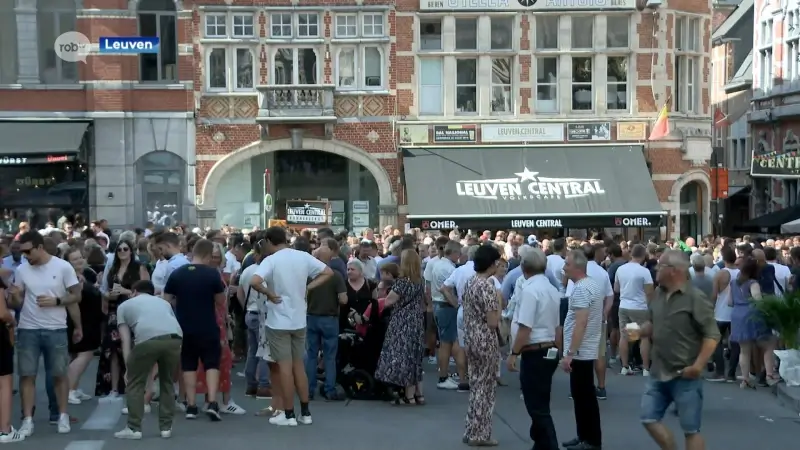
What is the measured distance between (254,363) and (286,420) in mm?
2291

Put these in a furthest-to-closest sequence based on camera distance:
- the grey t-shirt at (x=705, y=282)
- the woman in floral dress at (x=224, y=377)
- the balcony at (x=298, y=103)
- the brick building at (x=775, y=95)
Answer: the brick building at (x=775, y=95), the balcony at (x=298, y=103), the grey t-shirt at (x=705, y=282), the woman in floral dress at (x=224, y=377)

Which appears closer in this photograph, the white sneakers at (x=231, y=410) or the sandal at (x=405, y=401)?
the white sneakers at (x=231, y=410)

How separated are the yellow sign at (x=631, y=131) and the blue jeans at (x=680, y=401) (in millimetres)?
24246

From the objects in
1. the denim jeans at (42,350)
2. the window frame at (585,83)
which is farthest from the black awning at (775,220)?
the denim jeans at (42,350)

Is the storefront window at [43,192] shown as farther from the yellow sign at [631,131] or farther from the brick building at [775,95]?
the brick building at [775,95]

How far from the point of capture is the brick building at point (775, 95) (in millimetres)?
39969

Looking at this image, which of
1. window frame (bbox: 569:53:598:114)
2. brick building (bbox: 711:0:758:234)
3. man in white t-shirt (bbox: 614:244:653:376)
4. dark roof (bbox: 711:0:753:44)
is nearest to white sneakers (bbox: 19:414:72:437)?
man in white t-shirt (bbox: 614:244:653:376)

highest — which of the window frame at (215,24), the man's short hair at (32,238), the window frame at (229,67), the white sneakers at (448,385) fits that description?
the window frame at (215,24)

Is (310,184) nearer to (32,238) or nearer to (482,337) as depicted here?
(32,238)

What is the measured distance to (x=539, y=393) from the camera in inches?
418

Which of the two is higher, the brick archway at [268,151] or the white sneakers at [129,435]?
the brick archway at [268,151]

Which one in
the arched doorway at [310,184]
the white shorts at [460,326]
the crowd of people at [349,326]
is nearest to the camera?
the crowd of people at [349,326]

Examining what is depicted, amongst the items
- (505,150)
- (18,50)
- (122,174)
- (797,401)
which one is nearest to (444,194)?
(505,150)

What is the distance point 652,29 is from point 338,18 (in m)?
8.25
